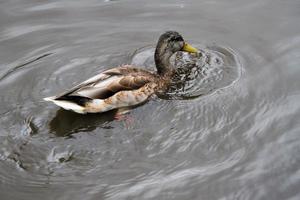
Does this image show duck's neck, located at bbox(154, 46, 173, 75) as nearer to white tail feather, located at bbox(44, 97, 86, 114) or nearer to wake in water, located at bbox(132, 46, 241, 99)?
wake in water, located at bbox(132, 46, 241, 99)

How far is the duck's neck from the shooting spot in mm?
8008

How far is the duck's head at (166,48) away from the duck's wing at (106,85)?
1.17 ft

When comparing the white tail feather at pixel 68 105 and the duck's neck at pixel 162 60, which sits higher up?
the duck's neck at pixel 162 60

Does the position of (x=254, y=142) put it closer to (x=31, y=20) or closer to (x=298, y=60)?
(x=298, y=60)

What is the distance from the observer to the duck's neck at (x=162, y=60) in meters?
8.01

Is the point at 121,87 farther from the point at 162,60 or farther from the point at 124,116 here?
the point at 162,60

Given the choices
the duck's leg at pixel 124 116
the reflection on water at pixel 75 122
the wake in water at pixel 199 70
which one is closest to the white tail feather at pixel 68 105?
the reflection on water at pixel 75 122

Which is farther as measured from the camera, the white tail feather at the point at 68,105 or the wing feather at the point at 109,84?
the wing feather at the point at 109,84

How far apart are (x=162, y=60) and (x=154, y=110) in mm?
1115

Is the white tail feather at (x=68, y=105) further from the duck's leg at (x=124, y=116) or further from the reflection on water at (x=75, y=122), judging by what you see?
the duck's leg at (x=124, y=116)

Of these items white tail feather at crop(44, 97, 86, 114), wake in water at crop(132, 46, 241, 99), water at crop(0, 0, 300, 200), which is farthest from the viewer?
wake in water at crop(132, 46, 241, 99)

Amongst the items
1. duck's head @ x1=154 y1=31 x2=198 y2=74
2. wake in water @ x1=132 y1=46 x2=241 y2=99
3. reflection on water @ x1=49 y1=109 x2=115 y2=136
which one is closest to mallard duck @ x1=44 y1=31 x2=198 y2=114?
duck's head @ x1=154 y1=31 x2=198 y2=74

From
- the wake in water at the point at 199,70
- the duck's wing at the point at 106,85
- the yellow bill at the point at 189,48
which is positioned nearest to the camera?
the duck's wing at the point at 106,85

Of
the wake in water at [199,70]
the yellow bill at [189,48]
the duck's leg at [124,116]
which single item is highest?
the yellow bill at [189,48]
